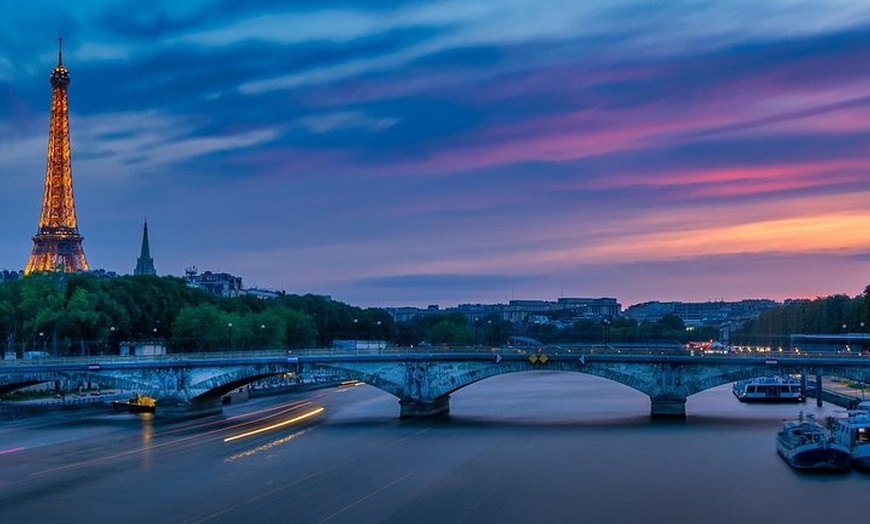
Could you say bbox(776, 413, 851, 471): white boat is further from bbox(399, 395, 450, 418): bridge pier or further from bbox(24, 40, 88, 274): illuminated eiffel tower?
bbox(24, 40, 88, 274): illuminated eiffel tower

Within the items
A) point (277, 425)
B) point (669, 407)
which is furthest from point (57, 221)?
point (669, 407)

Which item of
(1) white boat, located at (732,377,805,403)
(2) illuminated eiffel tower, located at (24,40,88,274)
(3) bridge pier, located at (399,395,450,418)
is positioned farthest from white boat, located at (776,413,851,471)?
(2) illuminated eiffel tower, located at (24,40,88,274)

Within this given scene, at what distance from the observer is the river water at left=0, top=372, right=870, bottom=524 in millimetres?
52875

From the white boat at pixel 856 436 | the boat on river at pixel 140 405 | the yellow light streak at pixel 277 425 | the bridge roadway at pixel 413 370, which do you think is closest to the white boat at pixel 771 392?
the bridge roadway at pixel 413 370

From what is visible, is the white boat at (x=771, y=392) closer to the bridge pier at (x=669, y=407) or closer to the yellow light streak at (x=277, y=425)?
the bridge pier at (x=669, y=407)

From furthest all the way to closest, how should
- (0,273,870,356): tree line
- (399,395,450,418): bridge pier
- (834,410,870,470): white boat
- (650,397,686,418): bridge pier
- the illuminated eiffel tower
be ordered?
the illuminated eiffel tower, (0,273,870,356): tree line, (399,395,450,418): bridge pier, (650,397,686,418): bridge pier, (834,410,870,470): white boat

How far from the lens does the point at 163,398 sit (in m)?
99.6

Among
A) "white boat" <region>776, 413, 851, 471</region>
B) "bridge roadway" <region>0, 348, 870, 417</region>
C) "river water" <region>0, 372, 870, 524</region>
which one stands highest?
"bridge roadway" <region>0, 348, 870, 417</region>

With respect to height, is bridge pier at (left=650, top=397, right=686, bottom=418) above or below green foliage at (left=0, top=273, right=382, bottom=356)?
below

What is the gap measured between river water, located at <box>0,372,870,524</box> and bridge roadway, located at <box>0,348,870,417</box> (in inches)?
114

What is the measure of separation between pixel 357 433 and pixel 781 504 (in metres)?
37.1

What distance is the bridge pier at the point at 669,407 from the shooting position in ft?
299

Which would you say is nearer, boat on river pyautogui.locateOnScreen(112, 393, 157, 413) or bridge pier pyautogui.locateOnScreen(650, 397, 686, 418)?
bridge pier pyautogui.locateOnScreen(650, 397, 686, 418)

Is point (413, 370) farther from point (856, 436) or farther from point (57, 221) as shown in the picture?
point (57, 221)
